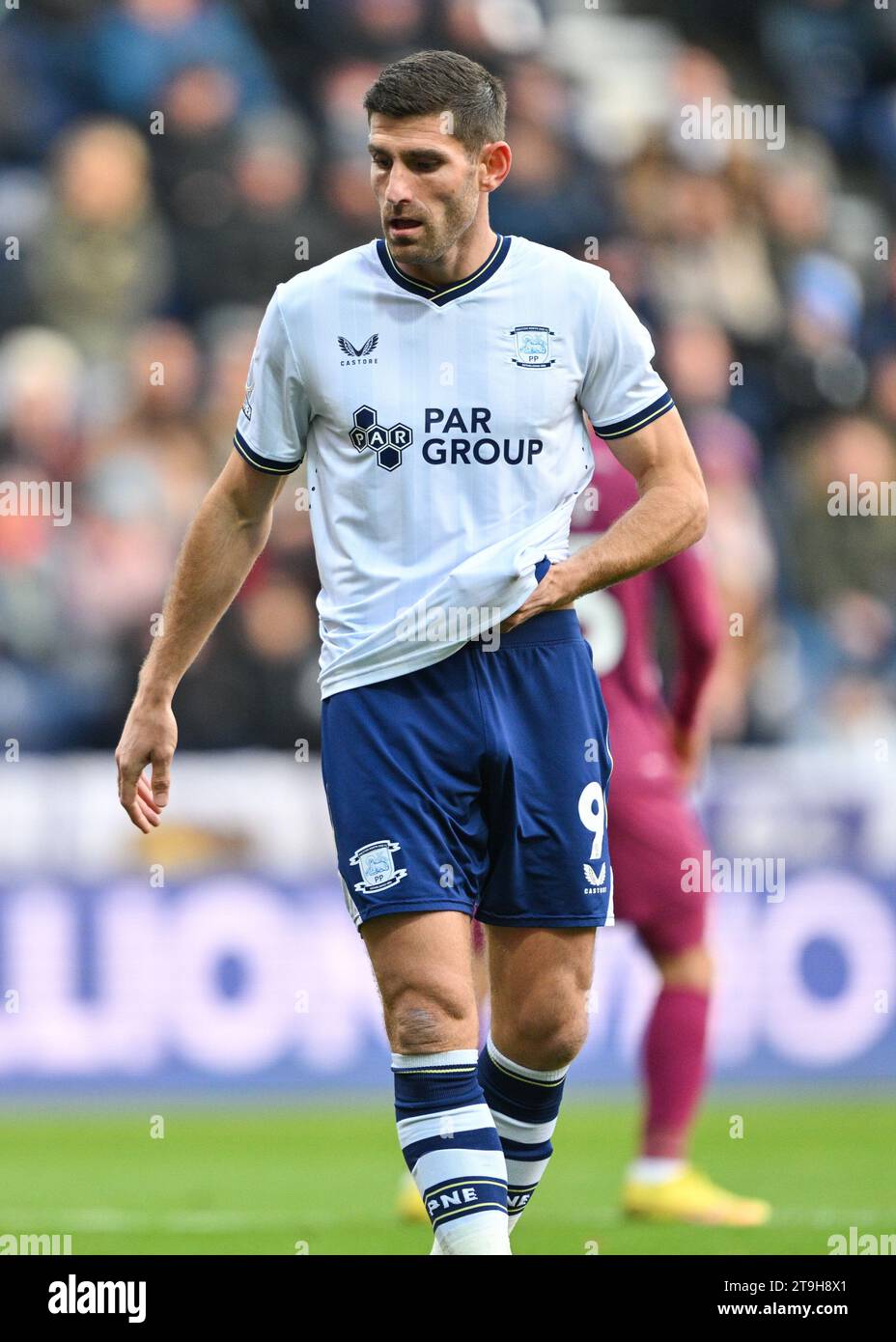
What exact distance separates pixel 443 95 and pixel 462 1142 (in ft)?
6.49

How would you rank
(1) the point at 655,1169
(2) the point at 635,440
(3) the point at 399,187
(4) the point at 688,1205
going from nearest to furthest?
1. (3) the point at 399,187
2. (2) the point at 635,440
3. (4) the point at 688,1205
4. (1) the point at 655,1169

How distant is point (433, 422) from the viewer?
176 inches

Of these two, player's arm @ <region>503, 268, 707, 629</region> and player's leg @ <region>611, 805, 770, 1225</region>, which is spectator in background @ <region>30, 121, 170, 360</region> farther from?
player's arm @ <region>503, 268, 707, 629</region>

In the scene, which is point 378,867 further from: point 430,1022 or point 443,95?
point 443,95

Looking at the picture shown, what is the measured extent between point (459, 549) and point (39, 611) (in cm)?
570

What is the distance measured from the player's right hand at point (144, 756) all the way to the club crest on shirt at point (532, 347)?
1005 mm

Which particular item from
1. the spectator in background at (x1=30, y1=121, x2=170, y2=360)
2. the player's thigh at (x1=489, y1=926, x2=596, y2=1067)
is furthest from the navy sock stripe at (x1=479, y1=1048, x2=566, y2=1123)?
the spectator in background at (x1=30, y1=121, x2=170, y2=360)

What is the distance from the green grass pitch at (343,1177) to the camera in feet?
19.7

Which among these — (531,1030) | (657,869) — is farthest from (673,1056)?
(531,1030)

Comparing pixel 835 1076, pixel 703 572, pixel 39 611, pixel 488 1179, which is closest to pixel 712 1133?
pixel 835 1076

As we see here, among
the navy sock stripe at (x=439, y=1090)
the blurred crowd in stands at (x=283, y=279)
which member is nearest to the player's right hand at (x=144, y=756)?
the navy sock stripe at (x=439, y=1090)

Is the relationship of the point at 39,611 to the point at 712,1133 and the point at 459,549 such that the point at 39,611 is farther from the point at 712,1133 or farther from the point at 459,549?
the point at 459,549

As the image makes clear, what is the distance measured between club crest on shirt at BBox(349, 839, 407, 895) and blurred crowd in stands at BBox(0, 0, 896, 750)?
215 inches

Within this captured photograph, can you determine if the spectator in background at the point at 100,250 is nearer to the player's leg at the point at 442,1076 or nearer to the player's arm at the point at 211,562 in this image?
the player's arm at the point at 211,562
